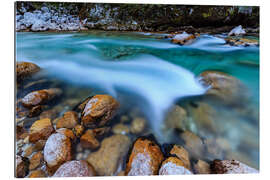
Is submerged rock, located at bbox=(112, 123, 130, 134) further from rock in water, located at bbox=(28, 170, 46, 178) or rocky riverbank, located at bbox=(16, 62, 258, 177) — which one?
rock in water, located at bbox=(28, 170, 46, 178)

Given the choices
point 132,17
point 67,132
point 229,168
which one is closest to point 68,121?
point 67,132

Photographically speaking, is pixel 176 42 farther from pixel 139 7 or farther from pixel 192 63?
pixel 139 7

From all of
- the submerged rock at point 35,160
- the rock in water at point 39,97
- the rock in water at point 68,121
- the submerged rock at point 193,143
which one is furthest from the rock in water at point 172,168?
the rock in water at point 39,97

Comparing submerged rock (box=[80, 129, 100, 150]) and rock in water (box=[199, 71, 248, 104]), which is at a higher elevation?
rock in water (box=[199, 71, 248, 104])

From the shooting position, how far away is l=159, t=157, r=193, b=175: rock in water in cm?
94

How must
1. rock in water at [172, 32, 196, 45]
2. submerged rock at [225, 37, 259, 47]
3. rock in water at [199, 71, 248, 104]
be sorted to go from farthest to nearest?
rock in water at [172, 32, 196, 45], submerged rock at [225, 37, 259, 47], rock in water at [199, 71, 248, 104]

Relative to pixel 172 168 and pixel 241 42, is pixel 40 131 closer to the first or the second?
pixel 172 168

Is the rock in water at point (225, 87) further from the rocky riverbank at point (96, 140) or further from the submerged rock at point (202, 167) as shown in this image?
the submerged rock at point (202, 167)

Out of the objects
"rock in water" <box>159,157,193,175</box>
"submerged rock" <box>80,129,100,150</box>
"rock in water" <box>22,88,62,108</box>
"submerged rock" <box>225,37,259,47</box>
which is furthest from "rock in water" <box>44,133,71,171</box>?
"submerged rock" <box>225,37,259,47</box>

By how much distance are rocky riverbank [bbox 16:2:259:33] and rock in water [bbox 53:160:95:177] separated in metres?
1.17

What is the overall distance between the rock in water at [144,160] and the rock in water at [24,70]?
1.08 meters

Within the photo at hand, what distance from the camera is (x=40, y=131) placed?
1016 millimetres

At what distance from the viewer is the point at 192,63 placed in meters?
1.34

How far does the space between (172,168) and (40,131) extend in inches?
40.9
